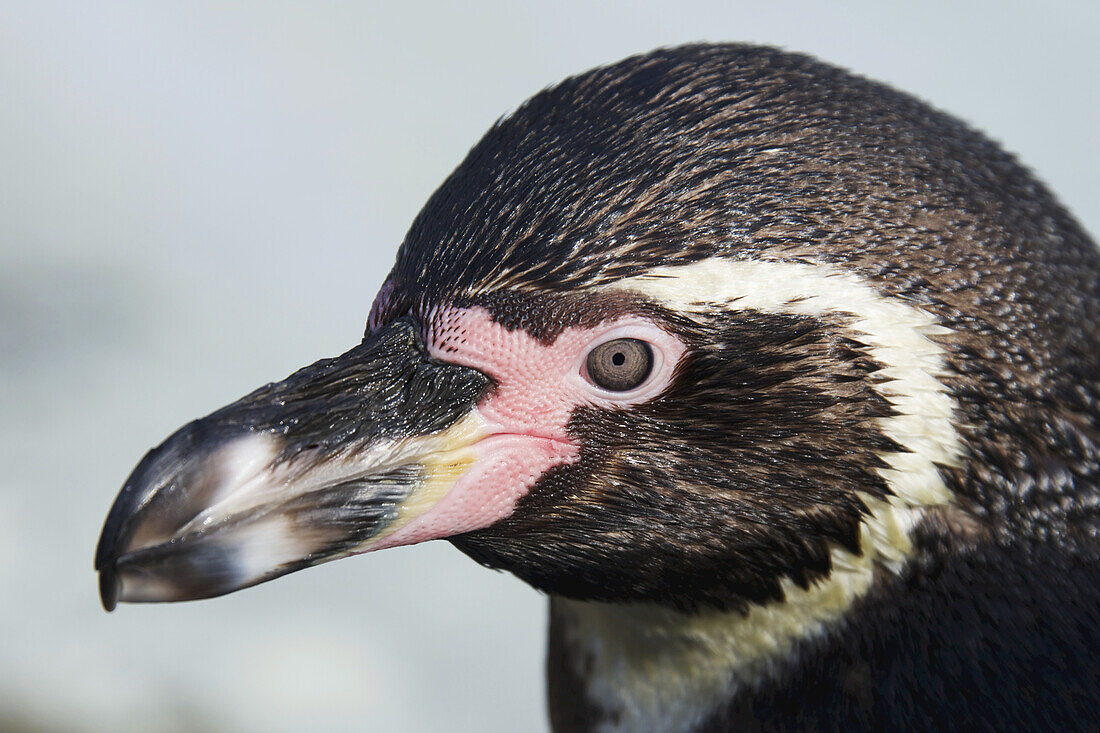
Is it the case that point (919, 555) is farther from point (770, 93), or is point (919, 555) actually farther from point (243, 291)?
point (243, 291)

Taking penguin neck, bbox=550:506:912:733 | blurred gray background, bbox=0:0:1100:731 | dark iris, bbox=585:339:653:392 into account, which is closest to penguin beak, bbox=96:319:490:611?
dark iris, bbox=585:339:653:392

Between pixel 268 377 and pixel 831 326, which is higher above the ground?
pixel 268 377

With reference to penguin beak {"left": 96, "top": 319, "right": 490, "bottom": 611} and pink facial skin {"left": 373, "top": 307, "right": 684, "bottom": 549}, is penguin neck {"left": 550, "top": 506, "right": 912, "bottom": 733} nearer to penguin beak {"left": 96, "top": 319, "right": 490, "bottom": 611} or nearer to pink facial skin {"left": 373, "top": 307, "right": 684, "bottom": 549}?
pink facial skin {"left": 373, "top": 307, "right": 684, "bottom": 549}

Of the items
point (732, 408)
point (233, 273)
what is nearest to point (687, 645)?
point (732, 408)

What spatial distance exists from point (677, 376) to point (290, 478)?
1.43ft

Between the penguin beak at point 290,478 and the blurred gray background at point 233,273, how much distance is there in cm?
255

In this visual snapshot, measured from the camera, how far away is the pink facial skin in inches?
55.6

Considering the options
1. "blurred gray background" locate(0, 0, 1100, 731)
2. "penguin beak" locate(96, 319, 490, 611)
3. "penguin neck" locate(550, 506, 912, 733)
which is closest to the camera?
"penguin beak" locate(96, 319, 490, 611)

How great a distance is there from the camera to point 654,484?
147 cm

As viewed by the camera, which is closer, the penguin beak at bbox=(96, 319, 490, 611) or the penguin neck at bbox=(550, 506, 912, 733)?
the penguin beak at bbox=(96, 319, 490, 611)

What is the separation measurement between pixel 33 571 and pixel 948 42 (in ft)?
12.1

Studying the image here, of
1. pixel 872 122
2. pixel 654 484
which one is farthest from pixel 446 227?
pixel 872 122

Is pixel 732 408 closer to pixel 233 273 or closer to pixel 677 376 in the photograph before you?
pixel 677 376

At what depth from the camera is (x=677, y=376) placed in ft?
4.62
